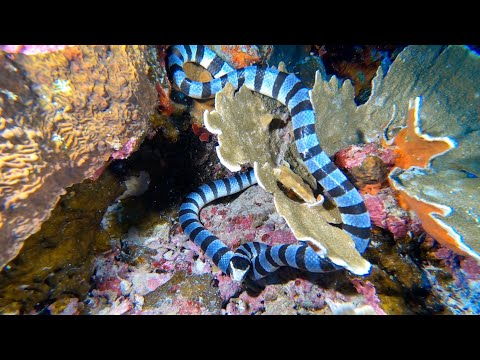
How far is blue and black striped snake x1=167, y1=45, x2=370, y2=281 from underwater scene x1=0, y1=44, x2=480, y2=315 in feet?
0.06

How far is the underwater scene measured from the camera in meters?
1.80

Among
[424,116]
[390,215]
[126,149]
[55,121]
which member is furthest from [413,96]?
[55,121]

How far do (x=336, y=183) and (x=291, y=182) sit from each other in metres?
0.54

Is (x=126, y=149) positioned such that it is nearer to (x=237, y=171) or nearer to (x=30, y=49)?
(x=30, y=49)

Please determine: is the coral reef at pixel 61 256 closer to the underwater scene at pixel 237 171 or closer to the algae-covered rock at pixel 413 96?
the underwater scene at pixel 237 171

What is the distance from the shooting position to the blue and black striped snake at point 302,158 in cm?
237

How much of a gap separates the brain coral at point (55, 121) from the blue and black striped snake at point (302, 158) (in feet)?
3.49

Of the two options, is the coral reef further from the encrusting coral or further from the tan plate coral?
the encrusting coral

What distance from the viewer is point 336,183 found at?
2.42 metres

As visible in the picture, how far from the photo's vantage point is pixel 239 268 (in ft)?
8.36

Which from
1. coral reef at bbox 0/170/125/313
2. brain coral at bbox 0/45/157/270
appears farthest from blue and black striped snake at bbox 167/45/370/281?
coral reef at bbox 0/170/125/313
